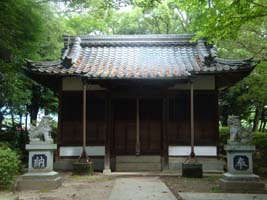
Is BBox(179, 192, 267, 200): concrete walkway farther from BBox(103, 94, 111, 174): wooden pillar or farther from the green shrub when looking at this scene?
BBox(103, 94, 111, 174): wooden pillar

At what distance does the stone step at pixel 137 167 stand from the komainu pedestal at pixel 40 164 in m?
4.14

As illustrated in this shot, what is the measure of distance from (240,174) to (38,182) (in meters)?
5.61

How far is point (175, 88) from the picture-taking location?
14.1 meters

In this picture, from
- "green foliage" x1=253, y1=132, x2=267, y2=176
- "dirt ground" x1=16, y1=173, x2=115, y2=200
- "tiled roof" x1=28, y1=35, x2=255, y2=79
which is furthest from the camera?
"tiled roof" x1=28, y1=35, x2=255, y2=79

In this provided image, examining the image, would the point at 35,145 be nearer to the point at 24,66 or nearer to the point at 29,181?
the point at 29,181

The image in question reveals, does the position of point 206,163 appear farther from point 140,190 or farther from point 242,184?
point 140,190

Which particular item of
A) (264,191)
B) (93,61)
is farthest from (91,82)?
(264,191)

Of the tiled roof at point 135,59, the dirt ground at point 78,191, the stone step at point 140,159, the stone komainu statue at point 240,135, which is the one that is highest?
the tiled roof at point 135,59

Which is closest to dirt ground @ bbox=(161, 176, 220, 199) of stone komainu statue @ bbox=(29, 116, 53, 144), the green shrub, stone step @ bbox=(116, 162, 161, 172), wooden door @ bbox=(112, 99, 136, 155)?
stone step @ bbox=(116, 162, 161, 172)

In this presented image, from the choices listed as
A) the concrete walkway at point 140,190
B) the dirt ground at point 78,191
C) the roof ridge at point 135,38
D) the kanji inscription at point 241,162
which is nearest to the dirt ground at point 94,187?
the dirt ground at point 78,191

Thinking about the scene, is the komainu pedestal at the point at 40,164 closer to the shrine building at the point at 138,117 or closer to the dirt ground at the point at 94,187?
the dirt ground at the point at 94,187

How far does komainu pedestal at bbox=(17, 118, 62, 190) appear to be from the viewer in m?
9.69

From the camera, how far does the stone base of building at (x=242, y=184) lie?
919 cm

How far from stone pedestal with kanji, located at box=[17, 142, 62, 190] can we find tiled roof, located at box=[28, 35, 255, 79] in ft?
11.6
